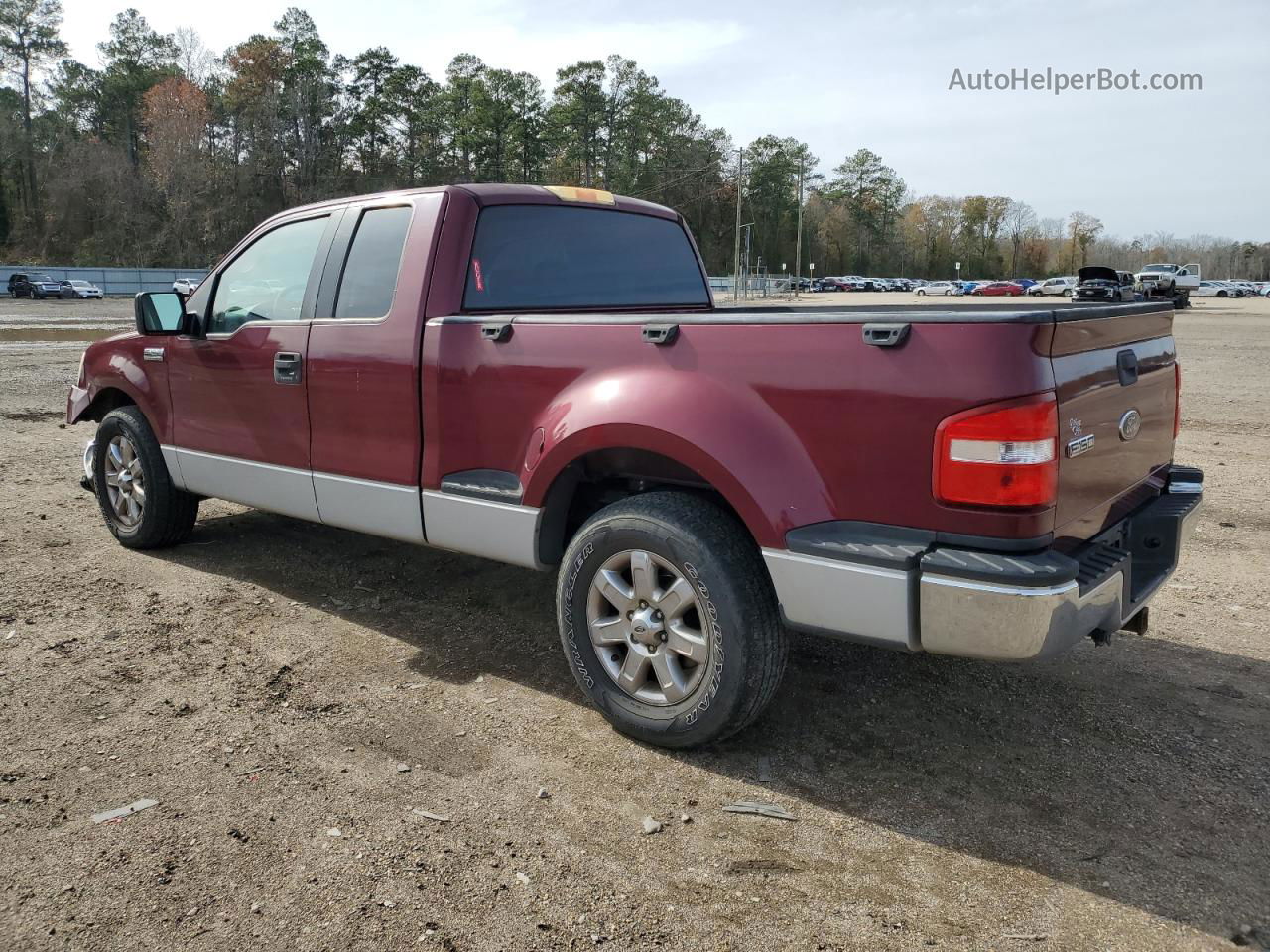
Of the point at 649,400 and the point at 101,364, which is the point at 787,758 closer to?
the point at 649,400

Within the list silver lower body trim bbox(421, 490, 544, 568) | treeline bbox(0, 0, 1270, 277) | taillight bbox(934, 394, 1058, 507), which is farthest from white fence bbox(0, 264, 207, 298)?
taillight bbox(934, 394, 1058, 507)

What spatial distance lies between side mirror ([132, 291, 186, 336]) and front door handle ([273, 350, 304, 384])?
3.40ft

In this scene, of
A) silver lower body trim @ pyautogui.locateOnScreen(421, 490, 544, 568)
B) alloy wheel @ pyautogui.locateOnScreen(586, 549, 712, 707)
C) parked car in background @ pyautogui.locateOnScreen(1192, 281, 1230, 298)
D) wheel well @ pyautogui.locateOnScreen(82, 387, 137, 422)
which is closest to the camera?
alloy wheel @ pyautogui.locateOnScreen(586, 549, 712, 707)

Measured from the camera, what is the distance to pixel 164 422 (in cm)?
555

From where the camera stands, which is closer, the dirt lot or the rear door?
the dirt lot

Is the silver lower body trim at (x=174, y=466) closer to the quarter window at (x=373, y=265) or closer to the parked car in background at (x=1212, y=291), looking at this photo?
the quarter window at (x=373, y=265)

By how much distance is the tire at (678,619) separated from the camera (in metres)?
3.17

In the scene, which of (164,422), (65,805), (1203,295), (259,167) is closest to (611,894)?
(65,805)

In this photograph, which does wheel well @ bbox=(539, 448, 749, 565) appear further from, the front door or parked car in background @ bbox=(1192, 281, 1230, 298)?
parked car in background @ bbox=(1192, 281, 1230, 298)

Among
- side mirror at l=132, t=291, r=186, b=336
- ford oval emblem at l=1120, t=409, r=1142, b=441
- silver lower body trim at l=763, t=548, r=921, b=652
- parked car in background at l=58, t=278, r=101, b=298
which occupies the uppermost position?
parked car in background at l=58, t=278, r=101, b=298

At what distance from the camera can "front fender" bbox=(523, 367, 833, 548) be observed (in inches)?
119

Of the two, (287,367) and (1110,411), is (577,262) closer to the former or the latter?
(287,367)

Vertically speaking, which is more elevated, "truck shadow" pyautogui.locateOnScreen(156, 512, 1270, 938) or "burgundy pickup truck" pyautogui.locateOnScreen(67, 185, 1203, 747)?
"burgundy pickup truck" pyautogui.locateOnScreen(67, 185, 1203, 747)

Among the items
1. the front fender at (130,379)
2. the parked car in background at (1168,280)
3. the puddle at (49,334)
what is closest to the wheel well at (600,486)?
the front fender at (130,379)
